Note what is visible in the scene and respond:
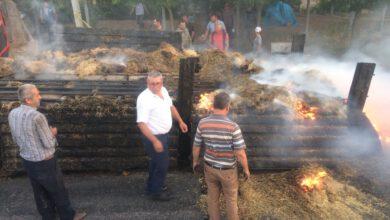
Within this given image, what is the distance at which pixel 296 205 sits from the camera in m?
5.45

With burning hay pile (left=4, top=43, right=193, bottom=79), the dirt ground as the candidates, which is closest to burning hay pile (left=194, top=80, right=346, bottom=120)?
the dirt ground

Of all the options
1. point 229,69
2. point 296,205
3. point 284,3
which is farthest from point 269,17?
point 296,205

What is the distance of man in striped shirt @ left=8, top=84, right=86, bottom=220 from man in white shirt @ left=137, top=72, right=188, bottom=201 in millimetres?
1223

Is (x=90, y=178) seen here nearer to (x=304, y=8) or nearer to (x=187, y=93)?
(x=187, y=93)

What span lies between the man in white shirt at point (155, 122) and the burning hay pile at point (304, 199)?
0.86m

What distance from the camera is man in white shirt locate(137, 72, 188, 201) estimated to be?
4949mm

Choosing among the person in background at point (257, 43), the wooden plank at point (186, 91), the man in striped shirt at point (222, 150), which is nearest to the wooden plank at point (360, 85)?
the wooden plank at point (186, 91)

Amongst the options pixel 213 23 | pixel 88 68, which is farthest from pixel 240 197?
pixel 213 23

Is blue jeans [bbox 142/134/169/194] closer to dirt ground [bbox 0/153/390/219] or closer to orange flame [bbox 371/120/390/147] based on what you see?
dirt ground [bbox 0/153/390/219]

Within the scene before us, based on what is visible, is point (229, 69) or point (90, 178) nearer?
point (90, 178)

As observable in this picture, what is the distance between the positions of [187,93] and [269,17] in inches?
541

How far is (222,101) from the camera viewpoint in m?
4.32

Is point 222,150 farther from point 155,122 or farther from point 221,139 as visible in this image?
point 155,122

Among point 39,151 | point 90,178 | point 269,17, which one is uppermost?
point 269,17
